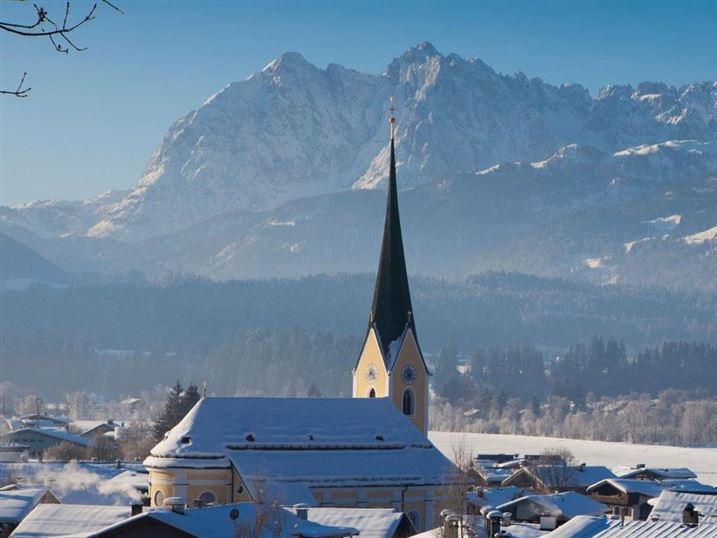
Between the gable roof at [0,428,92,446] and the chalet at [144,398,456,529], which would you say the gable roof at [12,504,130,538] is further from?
the gable roof at [0,428,92,446]

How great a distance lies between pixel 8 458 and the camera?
137 metres

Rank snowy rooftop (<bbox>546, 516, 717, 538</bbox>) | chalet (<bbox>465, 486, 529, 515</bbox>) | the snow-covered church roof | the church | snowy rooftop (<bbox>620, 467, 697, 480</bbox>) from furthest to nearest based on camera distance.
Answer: snowy rooftop (<bbox>620, 467, 697, 480</bbox>), the snow-covered church roof, chalet (<bbox>465, 486, 529, 515</bbox>), the church, snowy rooftop (<bbox>546, 516, 717, 538</bbox>)

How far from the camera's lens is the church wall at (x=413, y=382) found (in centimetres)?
9181

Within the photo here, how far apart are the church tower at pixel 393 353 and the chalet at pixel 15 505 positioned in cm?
1867

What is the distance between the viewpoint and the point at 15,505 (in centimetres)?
7300

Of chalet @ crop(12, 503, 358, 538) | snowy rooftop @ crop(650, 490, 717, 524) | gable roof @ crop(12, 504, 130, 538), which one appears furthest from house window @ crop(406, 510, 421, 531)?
chalet @ crop(12, 503, 358, 538)

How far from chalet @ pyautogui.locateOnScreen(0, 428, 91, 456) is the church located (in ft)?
261

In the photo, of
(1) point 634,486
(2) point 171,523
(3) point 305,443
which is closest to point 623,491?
(1) point 634,486

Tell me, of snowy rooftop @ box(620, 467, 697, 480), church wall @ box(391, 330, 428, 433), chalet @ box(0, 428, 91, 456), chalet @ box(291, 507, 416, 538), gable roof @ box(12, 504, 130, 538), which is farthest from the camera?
chalet @ box(0, 428, 91, 456)

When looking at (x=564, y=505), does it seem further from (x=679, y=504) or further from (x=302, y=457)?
(x=679, y=504)

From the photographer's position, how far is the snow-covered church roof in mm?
80438

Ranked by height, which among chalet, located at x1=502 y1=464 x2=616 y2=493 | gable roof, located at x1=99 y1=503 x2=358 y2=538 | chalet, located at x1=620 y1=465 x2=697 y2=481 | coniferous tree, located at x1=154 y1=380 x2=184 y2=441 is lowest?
gable roof, located at x1=99 y1=503 x2=358 y2=538

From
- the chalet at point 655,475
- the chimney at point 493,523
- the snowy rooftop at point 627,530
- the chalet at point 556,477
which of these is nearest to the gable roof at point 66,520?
the chimney at point 493,523

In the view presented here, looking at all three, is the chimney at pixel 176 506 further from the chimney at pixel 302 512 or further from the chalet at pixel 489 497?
the chalet at pixel 489 497
